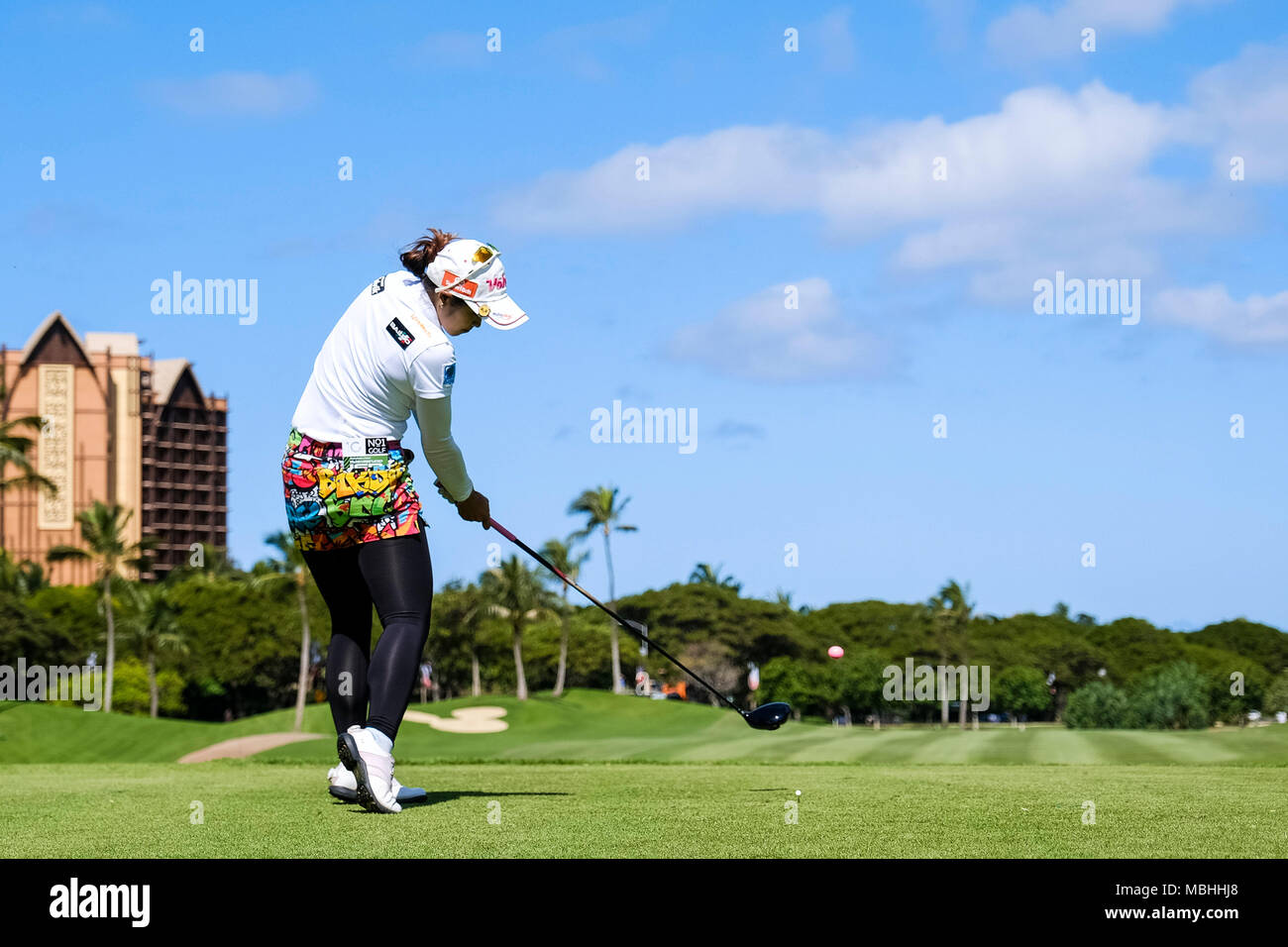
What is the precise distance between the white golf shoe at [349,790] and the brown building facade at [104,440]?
482 feet

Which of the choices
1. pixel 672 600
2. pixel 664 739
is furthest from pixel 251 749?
pixel 672 600

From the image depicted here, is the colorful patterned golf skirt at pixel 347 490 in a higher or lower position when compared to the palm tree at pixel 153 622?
higher

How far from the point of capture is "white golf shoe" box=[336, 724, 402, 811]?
609 cm

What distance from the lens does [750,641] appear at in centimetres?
10912

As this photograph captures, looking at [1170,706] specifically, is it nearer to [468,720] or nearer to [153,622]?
[468,720]

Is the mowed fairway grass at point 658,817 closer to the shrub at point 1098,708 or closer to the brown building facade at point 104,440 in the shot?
the shrub at point 1098,708

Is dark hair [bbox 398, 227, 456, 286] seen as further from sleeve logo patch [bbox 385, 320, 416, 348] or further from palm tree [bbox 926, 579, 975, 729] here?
palm tree [bbox 926, 579, 975, 729]

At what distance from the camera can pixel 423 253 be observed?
21.3 feet

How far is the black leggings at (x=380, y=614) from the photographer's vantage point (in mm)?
6449

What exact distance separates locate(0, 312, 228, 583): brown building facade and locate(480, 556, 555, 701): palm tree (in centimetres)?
7090

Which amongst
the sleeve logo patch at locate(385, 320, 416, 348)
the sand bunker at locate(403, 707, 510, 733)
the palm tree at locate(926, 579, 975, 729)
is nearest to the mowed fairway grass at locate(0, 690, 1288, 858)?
the sleeve logo patch at locate(385, 320, 416, 348)

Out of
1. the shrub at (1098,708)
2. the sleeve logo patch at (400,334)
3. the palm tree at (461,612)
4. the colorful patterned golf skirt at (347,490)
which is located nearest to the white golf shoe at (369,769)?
the colorful patterned golf skirt at (347,490)

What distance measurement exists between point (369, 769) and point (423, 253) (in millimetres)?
2324

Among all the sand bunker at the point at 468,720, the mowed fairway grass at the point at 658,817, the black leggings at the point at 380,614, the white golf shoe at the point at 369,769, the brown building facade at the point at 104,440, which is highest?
the brown building facade at the point at 104,440
